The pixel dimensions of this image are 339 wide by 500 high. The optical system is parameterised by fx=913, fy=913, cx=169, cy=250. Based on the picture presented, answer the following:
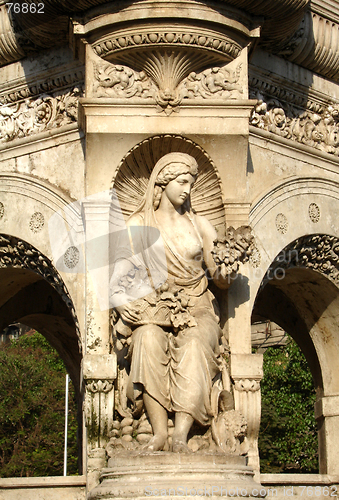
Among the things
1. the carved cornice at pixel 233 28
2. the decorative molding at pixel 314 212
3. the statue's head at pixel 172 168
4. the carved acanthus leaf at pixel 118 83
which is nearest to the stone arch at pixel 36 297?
the statue's head at pixel 172 168

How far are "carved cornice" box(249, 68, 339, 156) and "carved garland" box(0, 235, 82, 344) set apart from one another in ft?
8.85

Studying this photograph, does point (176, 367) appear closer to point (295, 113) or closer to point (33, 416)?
point (295, 113)

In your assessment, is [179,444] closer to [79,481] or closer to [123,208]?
[79,481]

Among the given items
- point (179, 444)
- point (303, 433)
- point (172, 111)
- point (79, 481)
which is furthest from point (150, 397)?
point (303, 433)

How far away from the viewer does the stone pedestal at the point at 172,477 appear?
727 centimetres

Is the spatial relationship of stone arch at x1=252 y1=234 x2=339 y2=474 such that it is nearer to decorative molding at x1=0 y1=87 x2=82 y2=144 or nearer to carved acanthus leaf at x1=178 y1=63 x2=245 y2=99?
carved acanthus leaf at x1=178 y1=63 x2=245 y2=99

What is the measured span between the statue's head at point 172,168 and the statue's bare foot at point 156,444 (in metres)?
2.35

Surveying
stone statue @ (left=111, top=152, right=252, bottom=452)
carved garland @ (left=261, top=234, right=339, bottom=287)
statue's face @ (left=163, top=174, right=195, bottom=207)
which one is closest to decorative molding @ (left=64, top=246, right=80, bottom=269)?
stone statue @ (left=111, top=152, right=252, bottom=452)

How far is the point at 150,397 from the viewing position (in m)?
7.94

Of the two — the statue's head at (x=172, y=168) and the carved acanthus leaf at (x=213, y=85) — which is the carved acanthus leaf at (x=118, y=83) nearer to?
the carved acanthus leaf at (x=213, y=85)

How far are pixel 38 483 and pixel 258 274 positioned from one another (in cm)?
311

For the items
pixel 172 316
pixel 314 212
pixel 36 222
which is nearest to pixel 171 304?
pixel 172 316

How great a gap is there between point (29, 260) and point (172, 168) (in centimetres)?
236

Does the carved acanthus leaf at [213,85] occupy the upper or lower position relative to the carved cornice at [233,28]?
lower
